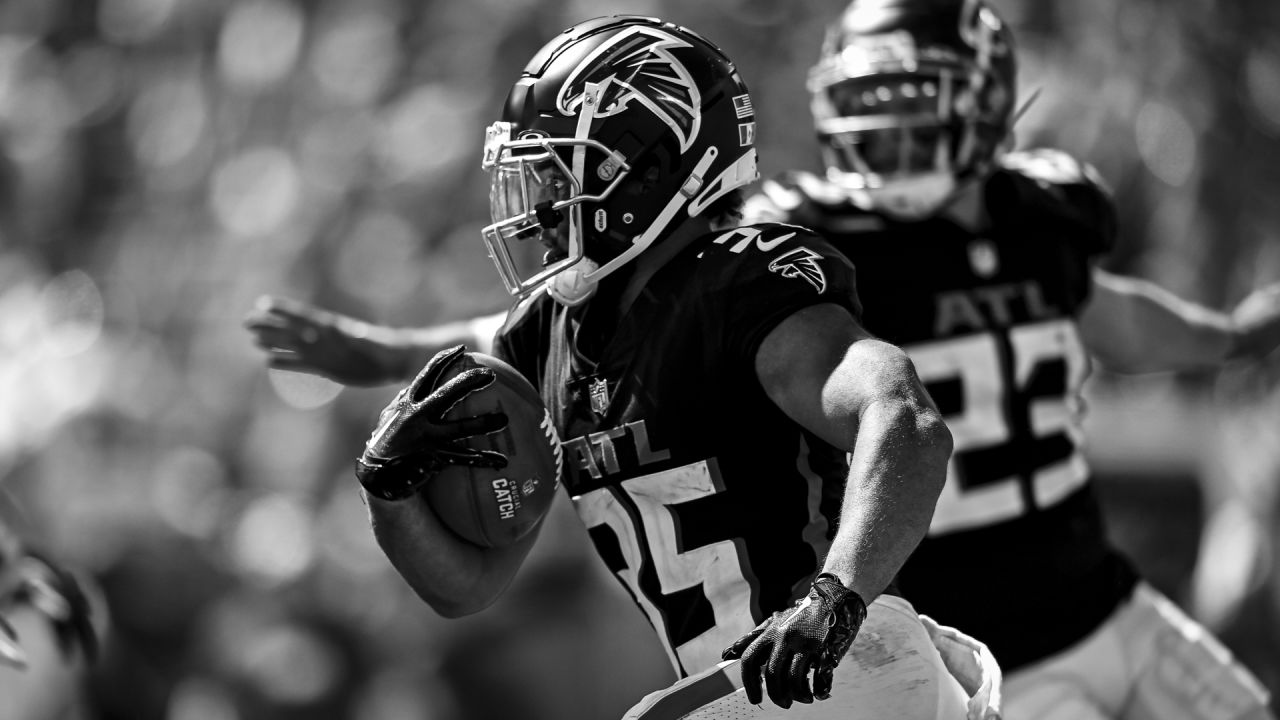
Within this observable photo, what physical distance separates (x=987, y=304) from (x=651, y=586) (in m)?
1.50

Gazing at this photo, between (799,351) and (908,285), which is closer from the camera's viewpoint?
(799,351)

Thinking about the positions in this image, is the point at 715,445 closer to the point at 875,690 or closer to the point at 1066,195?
the point at 875,690

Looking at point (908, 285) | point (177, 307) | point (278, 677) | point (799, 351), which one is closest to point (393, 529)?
point (799, 351)

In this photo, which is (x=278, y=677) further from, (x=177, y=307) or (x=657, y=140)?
(x=657, y=140)

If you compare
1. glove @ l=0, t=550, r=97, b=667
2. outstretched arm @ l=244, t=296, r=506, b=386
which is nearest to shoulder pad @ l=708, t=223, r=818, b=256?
outstretched arm @ l=244, t=296, r=506, b=386

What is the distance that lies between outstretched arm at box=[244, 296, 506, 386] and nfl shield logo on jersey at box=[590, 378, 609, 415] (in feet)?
2.70

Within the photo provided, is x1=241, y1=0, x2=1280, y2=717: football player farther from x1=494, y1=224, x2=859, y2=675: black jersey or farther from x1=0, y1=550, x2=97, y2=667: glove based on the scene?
x1=0, y1=550, x2=97, y2=667: glove

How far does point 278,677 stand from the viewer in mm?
7383

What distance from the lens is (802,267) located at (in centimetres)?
250

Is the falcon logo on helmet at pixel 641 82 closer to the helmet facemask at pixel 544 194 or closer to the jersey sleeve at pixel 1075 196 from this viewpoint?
the helmet facemask at pixel 544 194

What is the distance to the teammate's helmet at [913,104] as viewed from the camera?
386 cm

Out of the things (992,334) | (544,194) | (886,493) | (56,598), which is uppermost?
(544,194)

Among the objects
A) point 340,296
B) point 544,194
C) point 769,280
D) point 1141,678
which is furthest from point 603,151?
point 340,296

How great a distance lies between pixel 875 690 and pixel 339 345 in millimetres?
1554
